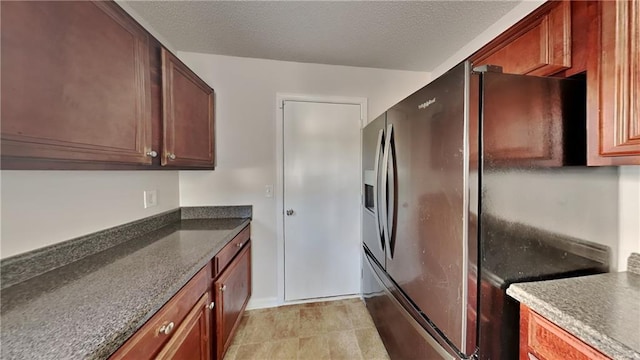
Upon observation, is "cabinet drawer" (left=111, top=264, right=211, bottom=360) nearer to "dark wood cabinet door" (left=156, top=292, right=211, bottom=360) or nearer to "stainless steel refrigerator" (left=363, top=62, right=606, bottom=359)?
"dark wood cabinet door" (left=156, top=292, right=211, bottom=360)

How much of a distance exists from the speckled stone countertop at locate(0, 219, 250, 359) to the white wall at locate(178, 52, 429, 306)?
0.87 meters

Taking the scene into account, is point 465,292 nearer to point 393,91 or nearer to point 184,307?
point 184,307

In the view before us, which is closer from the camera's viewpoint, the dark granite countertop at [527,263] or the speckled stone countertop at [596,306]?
the speckled stone countertop at [596,306]

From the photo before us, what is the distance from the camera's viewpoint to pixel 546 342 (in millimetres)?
751

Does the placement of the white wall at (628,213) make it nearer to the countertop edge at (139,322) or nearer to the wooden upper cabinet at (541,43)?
the wooden upper cabinet at (541,43)

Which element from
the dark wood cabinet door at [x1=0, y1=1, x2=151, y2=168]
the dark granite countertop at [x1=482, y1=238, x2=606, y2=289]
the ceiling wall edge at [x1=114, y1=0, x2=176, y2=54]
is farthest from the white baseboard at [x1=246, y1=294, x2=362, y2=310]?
the ceiling wall edge at [x1=114, y1=0, x2=176, y2=54]

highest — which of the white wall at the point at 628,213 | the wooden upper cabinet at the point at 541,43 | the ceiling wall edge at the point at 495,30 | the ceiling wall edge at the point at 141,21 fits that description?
the ceiling wall edge at the point at 141,21

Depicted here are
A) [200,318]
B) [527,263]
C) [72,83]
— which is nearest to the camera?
[72,83]

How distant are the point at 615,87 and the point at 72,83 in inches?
73.7

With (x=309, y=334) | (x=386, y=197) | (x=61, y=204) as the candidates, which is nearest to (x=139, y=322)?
(x=61, y=204)

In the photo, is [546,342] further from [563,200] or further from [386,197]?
[386,197]

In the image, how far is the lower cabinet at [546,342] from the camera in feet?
2.15

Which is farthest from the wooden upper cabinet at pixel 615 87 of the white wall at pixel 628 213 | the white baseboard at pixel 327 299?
the white baseboard at pixel 327 299

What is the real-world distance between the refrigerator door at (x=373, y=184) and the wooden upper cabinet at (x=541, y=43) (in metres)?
0.68
